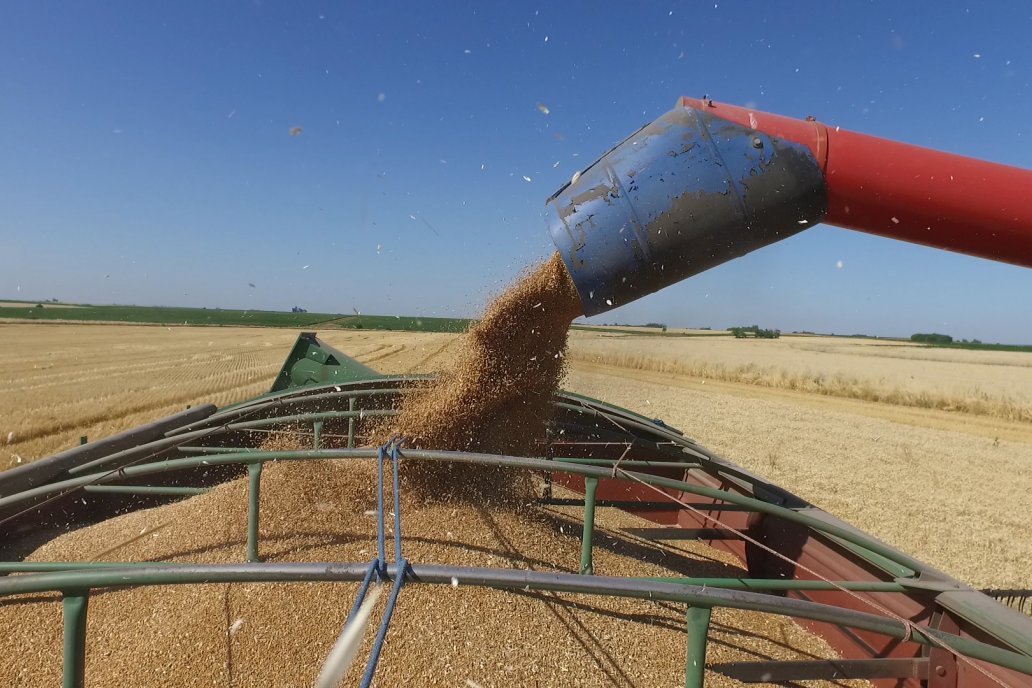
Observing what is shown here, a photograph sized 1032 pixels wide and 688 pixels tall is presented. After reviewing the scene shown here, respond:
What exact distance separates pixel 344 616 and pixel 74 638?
99 centimetres

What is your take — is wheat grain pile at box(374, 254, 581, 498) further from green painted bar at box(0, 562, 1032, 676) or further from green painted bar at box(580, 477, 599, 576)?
green painted bar at box(0, 562, 1032, 676)

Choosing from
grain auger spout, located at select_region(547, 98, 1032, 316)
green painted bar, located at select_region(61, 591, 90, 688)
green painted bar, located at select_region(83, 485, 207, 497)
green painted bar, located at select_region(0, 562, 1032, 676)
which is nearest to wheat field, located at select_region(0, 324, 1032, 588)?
grain auger spout, located at select_region(547, 98, 1032, 316)

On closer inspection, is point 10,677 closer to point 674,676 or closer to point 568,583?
point 568,583

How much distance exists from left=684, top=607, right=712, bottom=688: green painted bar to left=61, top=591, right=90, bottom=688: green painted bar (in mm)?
1355

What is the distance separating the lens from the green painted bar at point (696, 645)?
138cm

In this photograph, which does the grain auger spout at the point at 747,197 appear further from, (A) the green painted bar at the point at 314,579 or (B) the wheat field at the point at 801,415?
(B) the wheat field at the point at 801,415

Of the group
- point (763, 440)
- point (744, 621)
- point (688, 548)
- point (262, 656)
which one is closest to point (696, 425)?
point (763, 440)

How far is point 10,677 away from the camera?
2.10 m

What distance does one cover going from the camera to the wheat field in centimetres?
673

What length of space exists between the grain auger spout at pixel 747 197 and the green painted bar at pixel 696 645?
132 centimetres

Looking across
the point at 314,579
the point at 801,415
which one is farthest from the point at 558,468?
the point at 801,415

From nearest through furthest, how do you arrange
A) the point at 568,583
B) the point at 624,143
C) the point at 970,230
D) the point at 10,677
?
1. the point at 568,583
2. the point at 970,230
3. the point at 10,677
4. the point at 624,143

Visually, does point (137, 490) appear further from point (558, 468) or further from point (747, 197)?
point (747, 197)

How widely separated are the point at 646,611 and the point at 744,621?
461 millimetres
